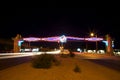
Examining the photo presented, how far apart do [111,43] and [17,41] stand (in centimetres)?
3452

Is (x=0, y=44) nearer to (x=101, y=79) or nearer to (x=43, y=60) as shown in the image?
(x=43, y=60)

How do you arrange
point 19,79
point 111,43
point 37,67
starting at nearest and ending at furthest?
point 19,79 → point 37,67 → point 111,43

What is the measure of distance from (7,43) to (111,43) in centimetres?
5331

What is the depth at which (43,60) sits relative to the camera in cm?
2373

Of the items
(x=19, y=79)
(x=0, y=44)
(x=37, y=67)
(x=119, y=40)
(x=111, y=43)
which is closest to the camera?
(x=19, y=79)

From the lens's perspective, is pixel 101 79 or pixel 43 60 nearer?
pixel 101 79

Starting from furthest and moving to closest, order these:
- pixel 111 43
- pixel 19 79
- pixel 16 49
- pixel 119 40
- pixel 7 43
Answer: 1. pixel 119 40
2. pixel 7 43
3. pixel 16 49
4. pixel 111 43
5. pixel 19 79

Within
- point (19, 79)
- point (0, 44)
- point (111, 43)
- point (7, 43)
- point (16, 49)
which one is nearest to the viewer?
point (19, 79)

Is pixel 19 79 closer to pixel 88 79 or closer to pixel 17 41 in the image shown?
pixel 88 79

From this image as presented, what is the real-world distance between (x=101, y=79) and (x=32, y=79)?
4.12 meters

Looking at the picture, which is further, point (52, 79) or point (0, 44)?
point (0, 44)

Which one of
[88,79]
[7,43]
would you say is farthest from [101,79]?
[7,43]

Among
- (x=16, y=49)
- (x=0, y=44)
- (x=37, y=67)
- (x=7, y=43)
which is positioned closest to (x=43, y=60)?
(x=37, y=67)

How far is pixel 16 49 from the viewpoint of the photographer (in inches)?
3765
